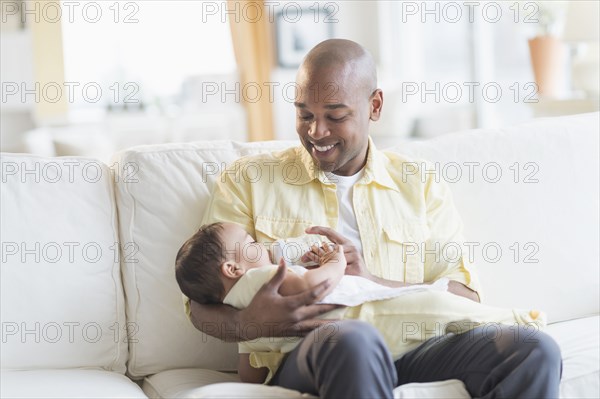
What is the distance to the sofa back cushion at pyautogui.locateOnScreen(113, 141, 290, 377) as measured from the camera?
2051mm

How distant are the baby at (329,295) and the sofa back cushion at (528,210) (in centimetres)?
41

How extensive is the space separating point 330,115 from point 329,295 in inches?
19.1

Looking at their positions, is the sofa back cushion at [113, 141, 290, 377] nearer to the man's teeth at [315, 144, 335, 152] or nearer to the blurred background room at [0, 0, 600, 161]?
the man's teeth at [315, 144, 335, 152]

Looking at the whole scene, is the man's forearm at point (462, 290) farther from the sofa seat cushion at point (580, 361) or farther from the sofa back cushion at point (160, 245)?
the sofa back cushion at point (160, 245)

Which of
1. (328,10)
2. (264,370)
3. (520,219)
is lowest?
(264,370)

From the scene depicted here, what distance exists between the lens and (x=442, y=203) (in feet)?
7.14

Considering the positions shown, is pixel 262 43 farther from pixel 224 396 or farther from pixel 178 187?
pixel 224 396

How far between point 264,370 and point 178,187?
0.53 meters

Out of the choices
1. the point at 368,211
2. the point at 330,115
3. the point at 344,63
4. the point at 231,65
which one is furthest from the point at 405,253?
the point at 231,65

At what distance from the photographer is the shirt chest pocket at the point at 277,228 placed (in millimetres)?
2012

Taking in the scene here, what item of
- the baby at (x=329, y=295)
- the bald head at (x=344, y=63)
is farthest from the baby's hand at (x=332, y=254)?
the bald head at (x=344, y=63)

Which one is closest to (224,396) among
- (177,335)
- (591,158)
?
(177,335)

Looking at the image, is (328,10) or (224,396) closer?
(224,396)

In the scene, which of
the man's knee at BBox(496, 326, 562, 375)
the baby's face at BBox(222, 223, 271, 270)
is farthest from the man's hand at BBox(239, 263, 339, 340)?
the man's knee at BBox(496, 326, 562, 375)
